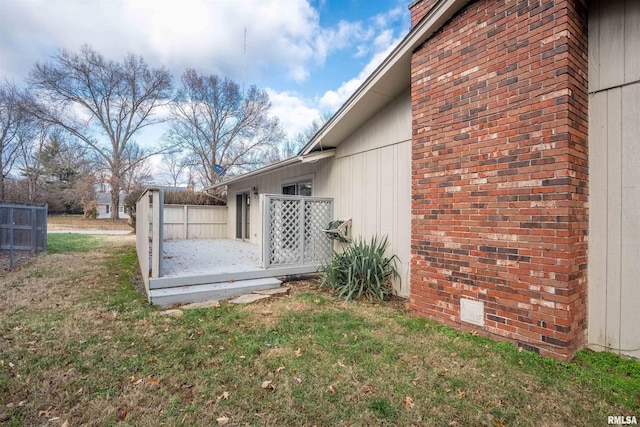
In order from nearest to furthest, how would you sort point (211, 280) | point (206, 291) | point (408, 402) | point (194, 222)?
point (408, 402) < point (206, 291) < point (211, 280) < point (194, 222)

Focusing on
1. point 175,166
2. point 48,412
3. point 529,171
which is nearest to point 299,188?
point 529,171

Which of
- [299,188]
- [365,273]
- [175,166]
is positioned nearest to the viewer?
[365,273]

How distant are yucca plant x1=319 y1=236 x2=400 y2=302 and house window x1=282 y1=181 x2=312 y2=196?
3.05 m

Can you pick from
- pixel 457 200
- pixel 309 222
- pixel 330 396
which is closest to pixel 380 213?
pixel 309 222

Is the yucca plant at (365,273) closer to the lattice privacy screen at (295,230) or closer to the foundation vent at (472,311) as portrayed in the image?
the lattice privacy screen at (295,230)

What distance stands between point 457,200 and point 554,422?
2.29 m

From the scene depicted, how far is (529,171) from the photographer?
10.3 ft

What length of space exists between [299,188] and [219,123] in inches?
750

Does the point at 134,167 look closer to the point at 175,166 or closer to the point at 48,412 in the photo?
the point at 175,166

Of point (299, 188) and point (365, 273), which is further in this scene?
point (299, 188)

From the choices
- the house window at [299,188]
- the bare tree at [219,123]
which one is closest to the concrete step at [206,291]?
the house window at [299,188]

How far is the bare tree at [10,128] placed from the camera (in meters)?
22.0

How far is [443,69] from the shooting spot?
3982 millimetres

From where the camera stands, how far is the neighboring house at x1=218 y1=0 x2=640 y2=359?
2947 millimetres
